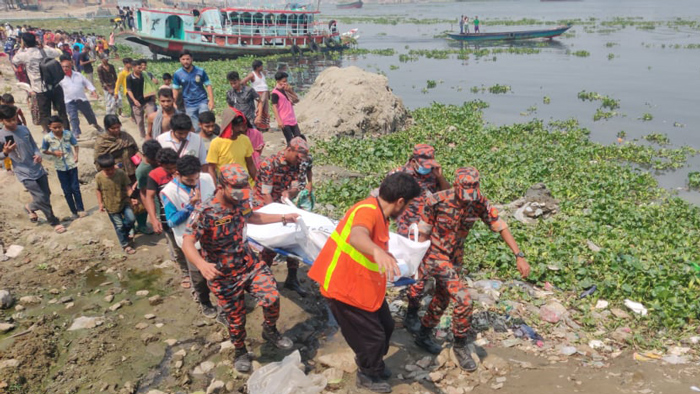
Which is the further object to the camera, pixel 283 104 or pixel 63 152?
pixel 283 104

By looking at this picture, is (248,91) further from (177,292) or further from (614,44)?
(614,44)

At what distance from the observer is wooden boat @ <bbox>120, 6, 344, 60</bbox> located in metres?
29.5

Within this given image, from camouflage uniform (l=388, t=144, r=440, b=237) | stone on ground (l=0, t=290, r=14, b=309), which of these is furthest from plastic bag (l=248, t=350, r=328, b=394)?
stone on ground (l=0, t=290, r=14, b=309)

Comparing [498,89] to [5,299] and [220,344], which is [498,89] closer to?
[220,344]

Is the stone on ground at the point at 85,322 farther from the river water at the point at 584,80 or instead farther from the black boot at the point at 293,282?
the river water at the point at 584,80

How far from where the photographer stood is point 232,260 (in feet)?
13.1

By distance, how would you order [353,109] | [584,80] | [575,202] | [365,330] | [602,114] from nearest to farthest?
[365,330]
[575,202]
[353,109]
[602,114]
[584,80]

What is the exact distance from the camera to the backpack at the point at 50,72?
943 cm

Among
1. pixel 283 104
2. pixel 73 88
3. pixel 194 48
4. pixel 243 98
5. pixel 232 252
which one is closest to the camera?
pixel 232 252

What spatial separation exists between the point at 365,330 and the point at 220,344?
171cm

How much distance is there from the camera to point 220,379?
14.0ft

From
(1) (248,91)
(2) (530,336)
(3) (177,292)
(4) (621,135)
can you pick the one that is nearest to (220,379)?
(3) (177,292)

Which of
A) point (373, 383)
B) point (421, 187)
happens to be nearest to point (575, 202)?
point (421, 187)

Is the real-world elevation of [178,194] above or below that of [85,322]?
above
